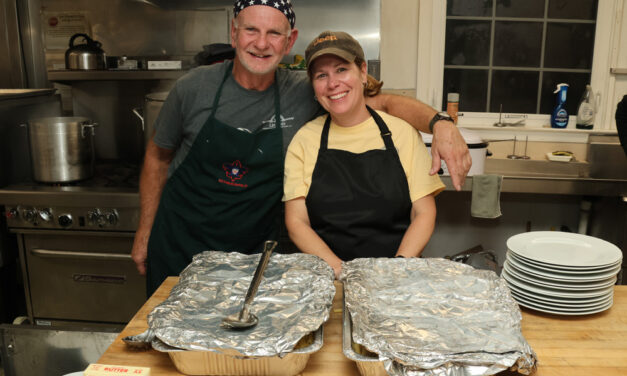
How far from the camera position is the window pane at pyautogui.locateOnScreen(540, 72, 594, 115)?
3.30 metres

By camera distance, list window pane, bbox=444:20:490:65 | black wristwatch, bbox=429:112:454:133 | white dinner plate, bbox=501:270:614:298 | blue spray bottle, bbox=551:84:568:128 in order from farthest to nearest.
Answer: window pane, bbox=444:20:490:65, blue spray bottle, bbox=551:84:568:128, black wristwatch, bbox=429:112:454:133, white dinner plate, bbox=501:270:614:298

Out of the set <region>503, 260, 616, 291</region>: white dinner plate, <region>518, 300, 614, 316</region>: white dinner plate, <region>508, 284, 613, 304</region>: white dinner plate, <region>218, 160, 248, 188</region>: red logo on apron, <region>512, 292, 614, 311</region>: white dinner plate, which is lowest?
<region>518, 300, 614, 316</region>: white dinner plate

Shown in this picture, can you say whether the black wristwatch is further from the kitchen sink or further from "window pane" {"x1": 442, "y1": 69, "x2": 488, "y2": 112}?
"window pane" {"x1": 442, "y1": 69, "x2": 488, "y2": 112}

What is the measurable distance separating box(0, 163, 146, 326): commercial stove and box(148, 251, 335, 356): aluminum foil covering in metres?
1.49

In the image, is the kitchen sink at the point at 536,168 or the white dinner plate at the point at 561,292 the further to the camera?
the kitchen sink at the point at 536,168

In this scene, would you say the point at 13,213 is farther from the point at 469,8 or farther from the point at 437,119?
the point at 469,8

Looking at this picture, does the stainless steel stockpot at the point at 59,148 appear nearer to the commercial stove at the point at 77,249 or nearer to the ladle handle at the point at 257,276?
the commercial stove at the point at 77,249

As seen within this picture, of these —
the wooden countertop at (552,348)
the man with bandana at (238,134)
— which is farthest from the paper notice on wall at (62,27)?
the wooden countertop at (552,348)

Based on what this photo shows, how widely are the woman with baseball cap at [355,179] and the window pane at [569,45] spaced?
197 cm

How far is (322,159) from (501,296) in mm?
806

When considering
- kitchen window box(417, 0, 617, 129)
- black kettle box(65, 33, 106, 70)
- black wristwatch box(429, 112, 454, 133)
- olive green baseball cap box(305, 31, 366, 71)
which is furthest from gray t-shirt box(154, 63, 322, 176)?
kitchen window box(417, 0, 617, 129)

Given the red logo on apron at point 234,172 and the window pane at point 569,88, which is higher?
the window pane at point 569,88

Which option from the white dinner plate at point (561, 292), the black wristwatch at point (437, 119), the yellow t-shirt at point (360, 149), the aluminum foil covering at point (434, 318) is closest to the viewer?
the aluminum foil covering at point (434, 318)

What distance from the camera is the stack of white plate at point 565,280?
1203 millimetres
